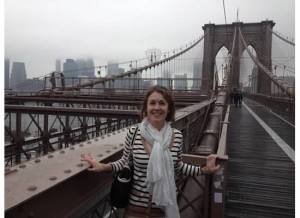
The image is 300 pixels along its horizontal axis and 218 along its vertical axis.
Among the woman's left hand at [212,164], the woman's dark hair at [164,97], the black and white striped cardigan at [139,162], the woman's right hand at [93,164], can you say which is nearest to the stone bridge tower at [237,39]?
the woman's left hand at [212,164]

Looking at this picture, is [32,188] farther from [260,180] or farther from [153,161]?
[260,180]

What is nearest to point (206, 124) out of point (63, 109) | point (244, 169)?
point (244, 169)

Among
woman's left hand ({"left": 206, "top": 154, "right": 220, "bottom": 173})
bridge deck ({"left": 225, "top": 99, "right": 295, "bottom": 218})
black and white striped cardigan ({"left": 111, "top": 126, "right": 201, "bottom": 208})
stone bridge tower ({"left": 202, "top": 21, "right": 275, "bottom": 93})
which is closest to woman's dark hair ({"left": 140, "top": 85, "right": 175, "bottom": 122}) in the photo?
black and white striped cardigan ({"left": 111, "top": 126, "right": 201, "bottom": 208})

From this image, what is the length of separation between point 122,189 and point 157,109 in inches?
19.1

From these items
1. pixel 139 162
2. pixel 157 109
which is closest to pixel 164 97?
pixel 157 109

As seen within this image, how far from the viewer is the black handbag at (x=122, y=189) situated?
1.84 meters

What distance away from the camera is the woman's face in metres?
1.95

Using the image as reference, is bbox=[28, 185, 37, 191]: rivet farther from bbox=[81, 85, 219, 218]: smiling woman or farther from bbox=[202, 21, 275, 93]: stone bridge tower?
bbox=[202, 21, 275, 93]: stone bridge tower

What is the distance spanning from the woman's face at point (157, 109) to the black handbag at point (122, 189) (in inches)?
11.9

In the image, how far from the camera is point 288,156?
657cm

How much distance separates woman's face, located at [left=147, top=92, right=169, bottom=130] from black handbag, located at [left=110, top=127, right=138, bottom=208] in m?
0.30

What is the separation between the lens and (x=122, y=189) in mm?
1844

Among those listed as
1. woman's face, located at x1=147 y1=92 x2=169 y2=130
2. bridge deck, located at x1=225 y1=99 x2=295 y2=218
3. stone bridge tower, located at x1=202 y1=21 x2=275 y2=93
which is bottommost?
bridge deck, located at x1=225 y1=99 x2=295 y2=218
